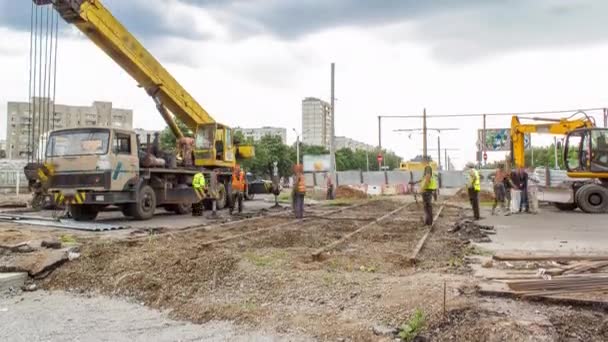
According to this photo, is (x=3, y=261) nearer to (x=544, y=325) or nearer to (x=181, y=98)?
(x=544, y=325)

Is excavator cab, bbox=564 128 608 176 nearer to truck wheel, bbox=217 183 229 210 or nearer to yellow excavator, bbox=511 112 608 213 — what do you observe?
yellow excavator, bbox=511 112 608 213

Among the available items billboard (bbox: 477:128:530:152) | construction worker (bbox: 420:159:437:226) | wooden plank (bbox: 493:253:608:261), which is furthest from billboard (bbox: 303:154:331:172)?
wooden plank (bbox: 493:253:608:261)

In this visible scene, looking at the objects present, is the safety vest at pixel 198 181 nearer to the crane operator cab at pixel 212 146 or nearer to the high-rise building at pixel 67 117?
the crane operator cab at pixel 212 146

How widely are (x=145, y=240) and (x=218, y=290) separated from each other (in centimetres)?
416

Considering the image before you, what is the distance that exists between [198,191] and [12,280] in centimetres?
1136

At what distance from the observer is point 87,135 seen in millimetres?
14453

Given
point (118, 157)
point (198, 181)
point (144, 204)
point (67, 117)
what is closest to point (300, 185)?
point (198, 181)

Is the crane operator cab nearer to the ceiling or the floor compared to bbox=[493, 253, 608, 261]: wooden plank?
A: nearer to the ceiling

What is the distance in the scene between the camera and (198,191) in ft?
60.0

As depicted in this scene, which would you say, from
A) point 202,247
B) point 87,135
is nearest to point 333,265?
point 202,247

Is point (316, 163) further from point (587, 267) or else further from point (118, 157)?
point (587, 267)

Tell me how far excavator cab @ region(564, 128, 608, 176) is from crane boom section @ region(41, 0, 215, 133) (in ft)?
44.8

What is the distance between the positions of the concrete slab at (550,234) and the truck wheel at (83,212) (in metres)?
10.9

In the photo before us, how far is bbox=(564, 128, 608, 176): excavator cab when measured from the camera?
741 inches
